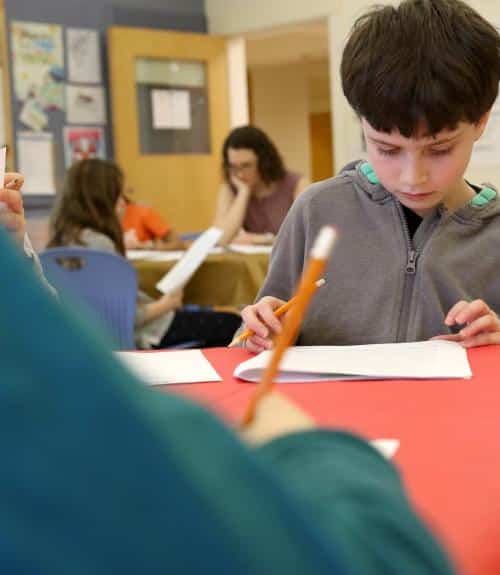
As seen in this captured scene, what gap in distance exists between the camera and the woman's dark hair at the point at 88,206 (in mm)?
3254

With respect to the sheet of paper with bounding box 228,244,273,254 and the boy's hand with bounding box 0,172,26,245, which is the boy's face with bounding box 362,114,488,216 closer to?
the boy's hand with bounding box 0,172,26,245

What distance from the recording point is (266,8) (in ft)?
20.1

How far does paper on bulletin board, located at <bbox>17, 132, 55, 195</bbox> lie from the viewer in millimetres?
5371

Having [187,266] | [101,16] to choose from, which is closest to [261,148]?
[187,266]

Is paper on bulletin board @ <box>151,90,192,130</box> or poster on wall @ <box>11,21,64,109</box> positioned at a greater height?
poster on wall @ <box>11,21,64,109</box>

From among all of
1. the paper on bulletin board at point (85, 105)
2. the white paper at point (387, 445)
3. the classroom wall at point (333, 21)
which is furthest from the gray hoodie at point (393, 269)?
the paper on bulletin board at point (85, 105)

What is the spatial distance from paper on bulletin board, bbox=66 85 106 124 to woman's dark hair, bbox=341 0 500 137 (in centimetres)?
457

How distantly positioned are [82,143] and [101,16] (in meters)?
0.89

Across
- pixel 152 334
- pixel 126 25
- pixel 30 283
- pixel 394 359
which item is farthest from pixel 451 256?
pixel 126 25

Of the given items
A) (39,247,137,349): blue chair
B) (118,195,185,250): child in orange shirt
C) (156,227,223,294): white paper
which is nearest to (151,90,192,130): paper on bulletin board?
(118,195,185,250): child in orange shirt

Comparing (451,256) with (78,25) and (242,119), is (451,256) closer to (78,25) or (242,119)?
(78,25)

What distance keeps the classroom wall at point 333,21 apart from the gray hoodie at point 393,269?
12.7 ft

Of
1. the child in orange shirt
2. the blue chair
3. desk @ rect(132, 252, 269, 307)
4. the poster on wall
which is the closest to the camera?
the blue chair

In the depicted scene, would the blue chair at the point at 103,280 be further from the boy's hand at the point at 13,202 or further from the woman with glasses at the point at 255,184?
the woman with glasses at the point at 255,184
